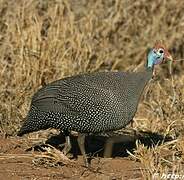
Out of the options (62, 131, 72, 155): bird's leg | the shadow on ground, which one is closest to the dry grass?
the shadow on ground

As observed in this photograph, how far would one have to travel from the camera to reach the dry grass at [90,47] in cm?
576

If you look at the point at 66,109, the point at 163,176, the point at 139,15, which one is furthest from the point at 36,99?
the point at 139,15

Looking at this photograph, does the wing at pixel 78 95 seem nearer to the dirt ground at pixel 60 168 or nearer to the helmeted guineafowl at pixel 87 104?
the helmeted guineafowl at pixel 87 104

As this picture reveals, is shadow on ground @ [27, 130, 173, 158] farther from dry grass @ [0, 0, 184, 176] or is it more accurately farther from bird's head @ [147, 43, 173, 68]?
bird's head @ [147, 43, 173, 68]

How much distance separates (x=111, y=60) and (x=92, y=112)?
2.90m

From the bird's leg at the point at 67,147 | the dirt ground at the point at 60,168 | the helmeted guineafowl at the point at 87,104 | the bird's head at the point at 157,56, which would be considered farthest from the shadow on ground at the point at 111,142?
the bird's head at the point at 157,56

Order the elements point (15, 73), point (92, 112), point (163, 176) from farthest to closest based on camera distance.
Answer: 1. point (15, 73)
2. point (92, 112)
3. point (163, 176)

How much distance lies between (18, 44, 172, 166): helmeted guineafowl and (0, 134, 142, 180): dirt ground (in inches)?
5.2

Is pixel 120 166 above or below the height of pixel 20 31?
below

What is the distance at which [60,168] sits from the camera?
463 cm

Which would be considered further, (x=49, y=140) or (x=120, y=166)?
(x=49, y=140)

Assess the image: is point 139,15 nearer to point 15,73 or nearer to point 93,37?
point 93,37

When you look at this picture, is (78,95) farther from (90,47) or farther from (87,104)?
(90,47)

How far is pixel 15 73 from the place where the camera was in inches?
236
